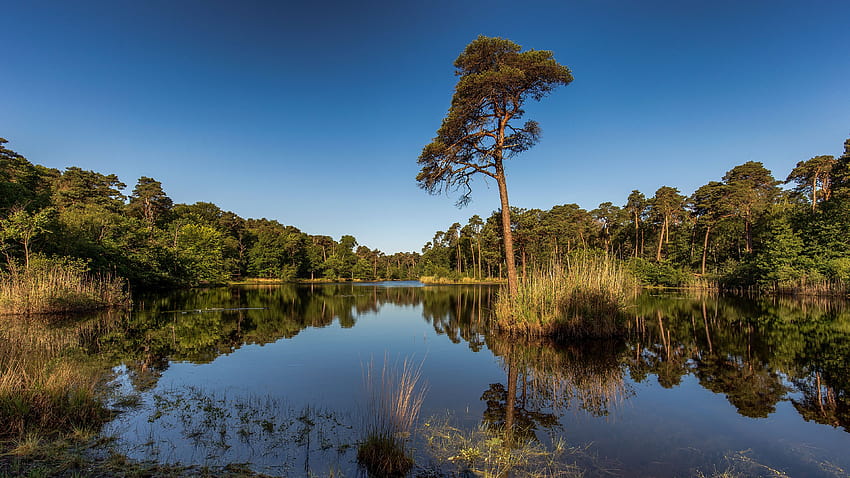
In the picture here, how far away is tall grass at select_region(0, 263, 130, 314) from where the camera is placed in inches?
571

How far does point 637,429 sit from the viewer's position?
4.93m

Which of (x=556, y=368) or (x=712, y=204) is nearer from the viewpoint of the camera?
(x=556, y=368)

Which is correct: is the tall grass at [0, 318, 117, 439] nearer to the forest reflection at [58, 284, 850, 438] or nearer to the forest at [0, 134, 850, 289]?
the forest reflection at [58, 284, 850, 438]

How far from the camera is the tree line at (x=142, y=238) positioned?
59.7 feet

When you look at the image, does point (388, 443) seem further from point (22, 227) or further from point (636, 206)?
point (636, 206)

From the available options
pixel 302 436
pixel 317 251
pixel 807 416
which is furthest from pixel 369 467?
pixel 317 251

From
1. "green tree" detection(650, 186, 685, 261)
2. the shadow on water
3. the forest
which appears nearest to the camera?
the shadow on water

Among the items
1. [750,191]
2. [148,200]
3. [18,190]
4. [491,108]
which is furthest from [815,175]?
[148,200]

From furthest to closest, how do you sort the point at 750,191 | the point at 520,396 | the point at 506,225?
1. the point at 750,191
2. the point at 506,225
3. the point at 520,396

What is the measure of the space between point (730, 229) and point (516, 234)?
23.3 metres

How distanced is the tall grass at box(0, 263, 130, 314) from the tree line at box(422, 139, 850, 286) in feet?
66.2

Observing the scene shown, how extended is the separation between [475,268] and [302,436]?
63.9 m

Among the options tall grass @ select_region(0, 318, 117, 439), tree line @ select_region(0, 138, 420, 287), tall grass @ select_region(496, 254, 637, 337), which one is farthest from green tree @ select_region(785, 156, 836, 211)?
tree line @ select_region(0, 138, 420, 287)

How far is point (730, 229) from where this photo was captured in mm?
41094
